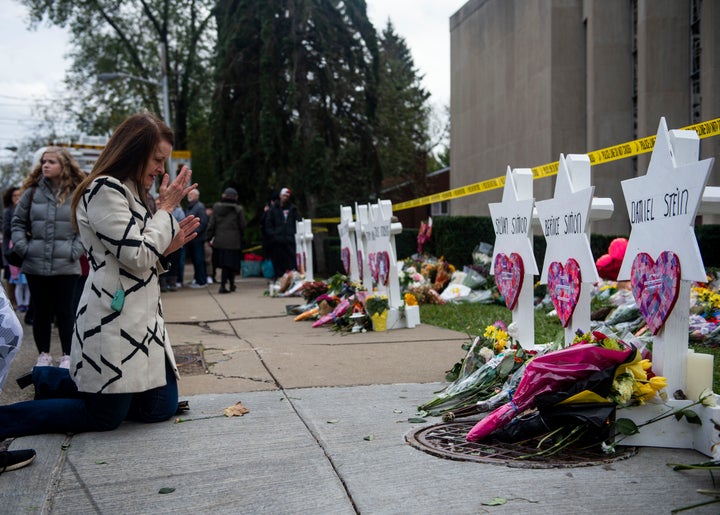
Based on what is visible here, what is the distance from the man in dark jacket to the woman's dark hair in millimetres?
10448

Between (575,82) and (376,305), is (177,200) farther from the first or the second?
(575,82)

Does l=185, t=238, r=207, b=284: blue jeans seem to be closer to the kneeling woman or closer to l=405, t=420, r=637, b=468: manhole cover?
the kneeling woman

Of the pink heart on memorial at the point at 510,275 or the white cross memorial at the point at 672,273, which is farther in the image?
the pink heart on memorial at the point at 510,275

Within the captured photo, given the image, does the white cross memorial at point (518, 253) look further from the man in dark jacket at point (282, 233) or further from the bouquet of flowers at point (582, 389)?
the man in dark jacket at point (282, 233)

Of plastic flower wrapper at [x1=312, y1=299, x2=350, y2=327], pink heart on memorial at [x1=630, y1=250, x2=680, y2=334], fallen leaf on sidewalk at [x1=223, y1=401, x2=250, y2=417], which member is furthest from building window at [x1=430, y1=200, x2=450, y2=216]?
pink heart on memorial at [x1=630, y1=250, x2=680, y2=334]

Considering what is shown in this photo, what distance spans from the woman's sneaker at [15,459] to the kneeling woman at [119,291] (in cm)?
43

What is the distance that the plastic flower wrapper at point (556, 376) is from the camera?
3502 mm

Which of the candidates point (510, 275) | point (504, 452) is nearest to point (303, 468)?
point (504, 452)

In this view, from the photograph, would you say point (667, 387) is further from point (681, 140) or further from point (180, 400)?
point (180, 400)

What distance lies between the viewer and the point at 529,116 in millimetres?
20469

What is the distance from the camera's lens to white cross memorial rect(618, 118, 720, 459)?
3543mm

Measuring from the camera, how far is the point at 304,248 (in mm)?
13102

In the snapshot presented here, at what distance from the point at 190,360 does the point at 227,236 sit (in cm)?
797

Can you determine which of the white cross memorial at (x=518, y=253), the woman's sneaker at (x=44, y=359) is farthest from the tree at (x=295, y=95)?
the white cross memorial at (x=518, y=253)
